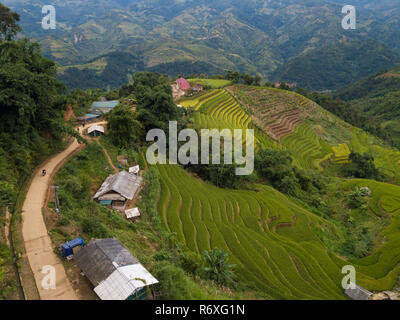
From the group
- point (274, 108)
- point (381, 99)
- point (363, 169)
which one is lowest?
point (363, 169)

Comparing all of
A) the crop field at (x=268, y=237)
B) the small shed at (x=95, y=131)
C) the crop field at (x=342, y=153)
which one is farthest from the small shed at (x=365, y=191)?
the small shed at (x=95, y=131)

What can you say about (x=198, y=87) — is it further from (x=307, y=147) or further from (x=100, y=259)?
(x=100, y=259)

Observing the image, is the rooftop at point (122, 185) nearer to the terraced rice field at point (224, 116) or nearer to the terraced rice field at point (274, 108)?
the terraced rice field at point (224, 116)

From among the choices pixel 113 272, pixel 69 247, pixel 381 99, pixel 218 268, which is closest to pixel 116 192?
pixel 69 247

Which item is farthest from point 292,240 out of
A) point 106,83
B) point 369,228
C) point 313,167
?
point 106,83

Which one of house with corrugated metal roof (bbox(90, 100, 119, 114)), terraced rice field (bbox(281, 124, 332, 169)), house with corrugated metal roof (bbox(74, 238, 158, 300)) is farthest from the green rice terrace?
house with corrugated metal roof (bbox(90, 100, 119, 114))

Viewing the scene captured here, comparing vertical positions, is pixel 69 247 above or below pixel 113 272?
above
